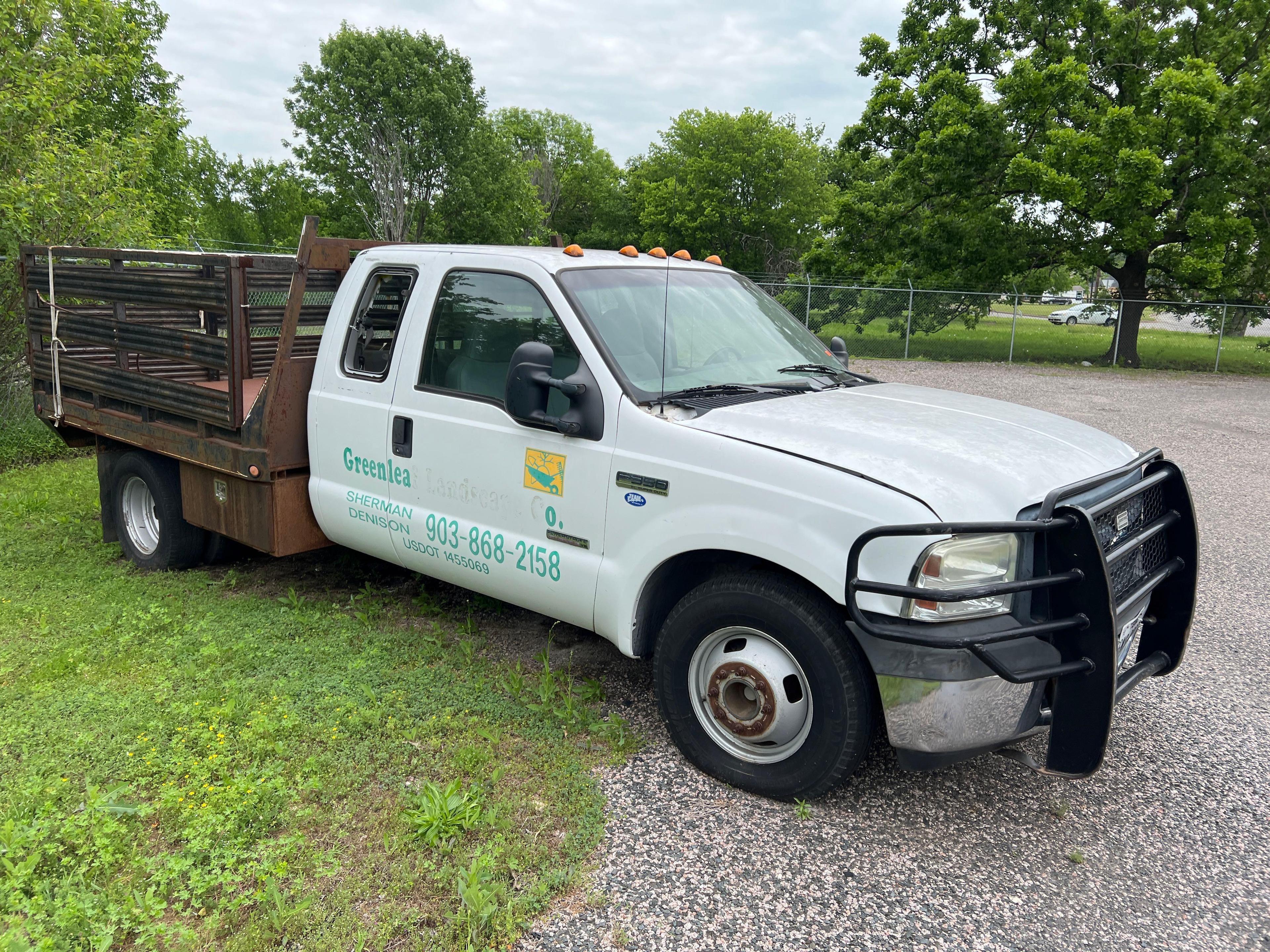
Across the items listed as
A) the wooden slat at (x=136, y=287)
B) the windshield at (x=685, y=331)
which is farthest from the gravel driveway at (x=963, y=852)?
the wooden slat at (x=136, y=287)

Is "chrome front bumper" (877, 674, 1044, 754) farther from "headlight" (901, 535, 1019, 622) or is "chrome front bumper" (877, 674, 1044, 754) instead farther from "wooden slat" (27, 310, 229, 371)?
"wooden slat" (27, 310, 229, 371)

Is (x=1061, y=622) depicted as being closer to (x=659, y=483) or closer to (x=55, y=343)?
(x=659, y=483)

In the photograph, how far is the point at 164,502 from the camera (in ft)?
18.9

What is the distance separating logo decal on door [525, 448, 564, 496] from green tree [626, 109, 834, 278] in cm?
5565

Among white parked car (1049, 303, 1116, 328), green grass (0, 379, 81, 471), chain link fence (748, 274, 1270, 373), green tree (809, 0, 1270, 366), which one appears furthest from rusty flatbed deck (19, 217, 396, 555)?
white parked car (1049, 303, 1116, 328)

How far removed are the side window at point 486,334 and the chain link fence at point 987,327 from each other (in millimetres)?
19606

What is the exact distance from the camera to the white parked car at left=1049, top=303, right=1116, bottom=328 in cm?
2533

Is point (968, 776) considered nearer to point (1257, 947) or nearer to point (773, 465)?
point (1257, 947)

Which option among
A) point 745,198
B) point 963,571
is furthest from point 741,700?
point 745,198

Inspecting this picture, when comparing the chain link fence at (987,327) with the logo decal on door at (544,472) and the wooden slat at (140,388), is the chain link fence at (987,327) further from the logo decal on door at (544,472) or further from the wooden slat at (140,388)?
the logo decal on door at (544,472)

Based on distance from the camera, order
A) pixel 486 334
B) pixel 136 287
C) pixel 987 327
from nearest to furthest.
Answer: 1. pixel 486 334
2. pixel 136 287
3. pixel 987 327

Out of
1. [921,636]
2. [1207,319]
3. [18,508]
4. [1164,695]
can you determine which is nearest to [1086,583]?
[921,636]

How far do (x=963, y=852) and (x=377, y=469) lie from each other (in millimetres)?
3135

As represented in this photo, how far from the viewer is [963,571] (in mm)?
2998
